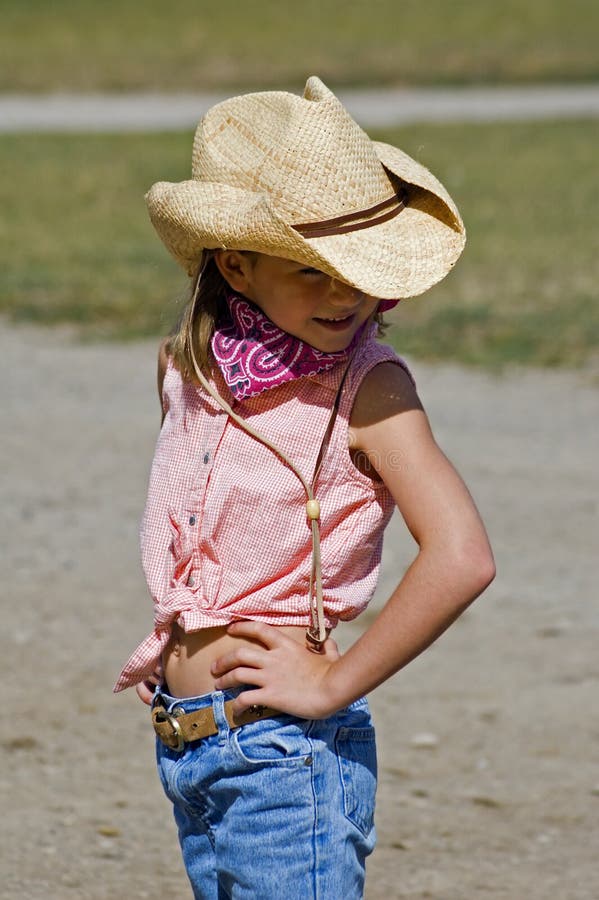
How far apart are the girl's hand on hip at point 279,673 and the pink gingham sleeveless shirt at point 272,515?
0.04 meters

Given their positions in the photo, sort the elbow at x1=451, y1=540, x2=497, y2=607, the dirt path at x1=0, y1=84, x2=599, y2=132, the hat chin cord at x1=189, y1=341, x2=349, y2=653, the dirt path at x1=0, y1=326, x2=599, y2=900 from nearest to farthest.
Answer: the elbow at x1=451, y1=540, x2=497, y2=607 < the hat chin cord at x1=189, y1=341, x2=349, y2=653 < the dirt path at x1=0, y1=326, x2=599, y2=900 < the dirt path at x1=0, y1=84, x2=599, y2=132

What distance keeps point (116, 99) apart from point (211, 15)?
31.7 feet

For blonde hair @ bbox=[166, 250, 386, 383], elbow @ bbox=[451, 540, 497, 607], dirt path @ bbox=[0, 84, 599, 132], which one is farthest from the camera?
dirt path @ bbox=[0, 84, 599, 132]

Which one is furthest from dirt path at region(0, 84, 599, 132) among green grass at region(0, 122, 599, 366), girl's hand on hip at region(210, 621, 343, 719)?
→ girl's hand on hip at region(210, 621, 343, 719)

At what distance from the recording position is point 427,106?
19.9 metres

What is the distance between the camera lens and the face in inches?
75.6

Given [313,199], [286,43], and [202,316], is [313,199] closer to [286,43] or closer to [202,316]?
[202,316]

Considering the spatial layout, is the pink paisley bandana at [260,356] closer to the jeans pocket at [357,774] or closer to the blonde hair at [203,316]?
the blonde hair at [203,316]

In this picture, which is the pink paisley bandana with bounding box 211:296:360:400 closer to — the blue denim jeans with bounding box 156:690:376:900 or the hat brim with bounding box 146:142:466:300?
the hat brim with bounding box 146:142:466:300

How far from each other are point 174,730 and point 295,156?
76 centimetres

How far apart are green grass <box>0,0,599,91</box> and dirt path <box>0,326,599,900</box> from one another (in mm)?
16661

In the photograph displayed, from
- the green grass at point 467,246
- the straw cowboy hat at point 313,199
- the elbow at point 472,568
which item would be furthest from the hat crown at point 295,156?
the green grass at point 467,246

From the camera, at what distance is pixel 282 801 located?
6.31 feet

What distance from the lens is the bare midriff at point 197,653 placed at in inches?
78.1
